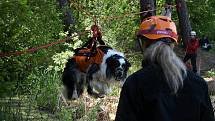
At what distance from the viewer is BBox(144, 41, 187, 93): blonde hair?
11.0ft

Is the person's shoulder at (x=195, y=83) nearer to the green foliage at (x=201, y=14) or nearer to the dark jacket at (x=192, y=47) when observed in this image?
the dark jacket at (x=192, y=47)

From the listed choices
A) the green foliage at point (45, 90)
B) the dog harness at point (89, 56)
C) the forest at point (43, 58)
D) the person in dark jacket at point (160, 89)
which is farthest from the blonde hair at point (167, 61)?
the green foliage at point (45, 90)

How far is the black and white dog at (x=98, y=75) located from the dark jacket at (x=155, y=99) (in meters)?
3.94

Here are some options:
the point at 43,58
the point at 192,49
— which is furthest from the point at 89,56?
the point at 192,49

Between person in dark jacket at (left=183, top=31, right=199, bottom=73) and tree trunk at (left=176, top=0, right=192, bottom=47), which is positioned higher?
tree trunk at (left=176, top=0, right=192, bottom=47)

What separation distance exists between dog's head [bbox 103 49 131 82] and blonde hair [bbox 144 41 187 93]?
397 cm

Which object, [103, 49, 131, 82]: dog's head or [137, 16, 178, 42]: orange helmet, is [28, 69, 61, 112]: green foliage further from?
[137, 16, 178, 42]: orange helmet

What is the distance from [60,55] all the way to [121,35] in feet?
15.7

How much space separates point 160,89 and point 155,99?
8 centimetres

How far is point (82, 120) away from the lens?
8516 mm

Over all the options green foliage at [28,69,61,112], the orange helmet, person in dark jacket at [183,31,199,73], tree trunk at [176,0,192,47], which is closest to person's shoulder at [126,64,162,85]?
the orange helmet

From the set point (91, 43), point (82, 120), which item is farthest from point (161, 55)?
point (82, 120)

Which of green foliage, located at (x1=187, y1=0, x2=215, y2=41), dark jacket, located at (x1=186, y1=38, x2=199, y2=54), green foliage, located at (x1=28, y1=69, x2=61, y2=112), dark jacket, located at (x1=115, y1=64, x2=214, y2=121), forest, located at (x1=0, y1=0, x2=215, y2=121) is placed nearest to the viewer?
dark jacket, located at (x1=115, y1=64, x2=214, y2=121)

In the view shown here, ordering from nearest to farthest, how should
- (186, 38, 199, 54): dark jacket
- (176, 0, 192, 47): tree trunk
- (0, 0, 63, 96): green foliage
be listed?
(0, 0, 63, 96): green foliage < (186, 38, 199, 54): dark jacket < (176, 0, 192, 47): tree trunk
